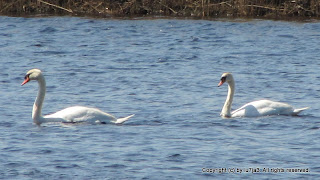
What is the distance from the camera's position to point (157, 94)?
45.0 ft

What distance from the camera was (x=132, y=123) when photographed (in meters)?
11.3

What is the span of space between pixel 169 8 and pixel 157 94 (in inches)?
401

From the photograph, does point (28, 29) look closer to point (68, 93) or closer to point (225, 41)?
point (225, 41)

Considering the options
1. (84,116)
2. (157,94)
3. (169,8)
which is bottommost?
(157,94)

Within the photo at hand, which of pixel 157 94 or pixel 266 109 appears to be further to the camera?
pixel 157 94

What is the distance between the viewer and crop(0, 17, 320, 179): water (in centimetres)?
909

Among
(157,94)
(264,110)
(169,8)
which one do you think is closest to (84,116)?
(157,94)

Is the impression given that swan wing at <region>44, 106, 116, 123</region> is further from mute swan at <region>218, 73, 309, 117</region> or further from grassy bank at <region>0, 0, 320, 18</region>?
grassy bank at <region>0, 0, 320, 18</region>

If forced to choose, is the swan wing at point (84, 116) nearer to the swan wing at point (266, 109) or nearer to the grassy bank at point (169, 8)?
the swan wing at point (266, 109)

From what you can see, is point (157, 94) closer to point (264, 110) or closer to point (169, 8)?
point (264, 110)

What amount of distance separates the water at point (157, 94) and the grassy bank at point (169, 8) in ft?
2.68

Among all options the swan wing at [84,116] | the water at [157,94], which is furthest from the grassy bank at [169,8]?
the swan wing at [84,116]

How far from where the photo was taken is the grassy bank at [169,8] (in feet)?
75.0

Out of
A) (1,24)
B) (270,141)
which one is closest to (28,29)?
(1,24)
